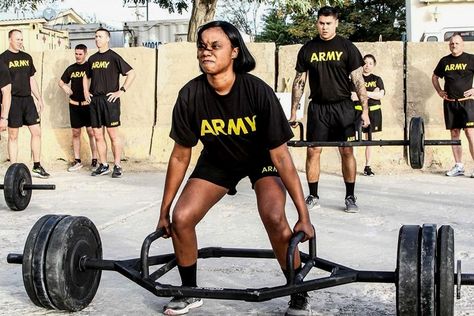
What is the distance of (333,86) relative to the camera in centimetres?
740

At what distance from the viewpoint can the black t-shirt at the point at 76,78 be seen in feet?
36.8

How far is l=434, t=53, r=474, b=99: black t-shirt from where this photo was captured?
9.93 meters

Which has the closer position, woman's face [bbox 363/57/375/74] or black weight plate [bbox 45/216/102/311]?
black weight plate [bbox 45/216/102/311]

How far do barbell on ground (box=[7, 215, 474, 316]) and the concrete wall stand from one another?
286 inches

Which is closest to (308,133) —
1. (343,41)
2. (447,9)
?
(343,41)

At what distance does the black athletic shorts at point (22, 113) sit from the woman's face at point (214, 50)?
655cm

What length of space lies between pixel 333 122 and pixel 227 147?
3.53 metres

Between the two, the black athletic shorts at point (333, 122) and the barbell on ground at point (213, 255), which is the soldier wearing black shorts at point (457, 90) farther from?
the barbell on ground at point (213, 255)

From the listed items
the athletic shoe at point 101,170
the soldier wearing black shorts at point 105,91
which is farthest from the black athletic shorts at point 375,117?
the athletic shoe at point 101,170

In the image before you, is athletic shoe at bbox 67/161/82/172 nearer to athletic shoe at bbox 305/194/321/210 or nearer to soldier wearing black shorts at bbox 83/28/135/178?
soldier wearing black shorts at bbox 83/28/135/178

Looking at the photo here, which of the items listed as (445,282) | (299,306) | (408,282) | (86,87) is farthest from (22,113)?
(445,282)

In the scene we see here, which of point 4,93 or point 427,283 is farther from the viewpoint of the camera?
point 4,93

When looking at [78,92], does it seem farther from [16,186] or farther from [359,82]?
[359,82]

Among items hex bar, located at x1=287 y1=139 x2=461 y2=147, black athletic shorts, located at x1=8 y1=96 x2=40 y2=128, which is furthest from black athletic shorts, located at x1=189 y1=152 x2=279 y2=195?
black athletic shorts, located at x1=8 y1=96 x2=40 y2=128
